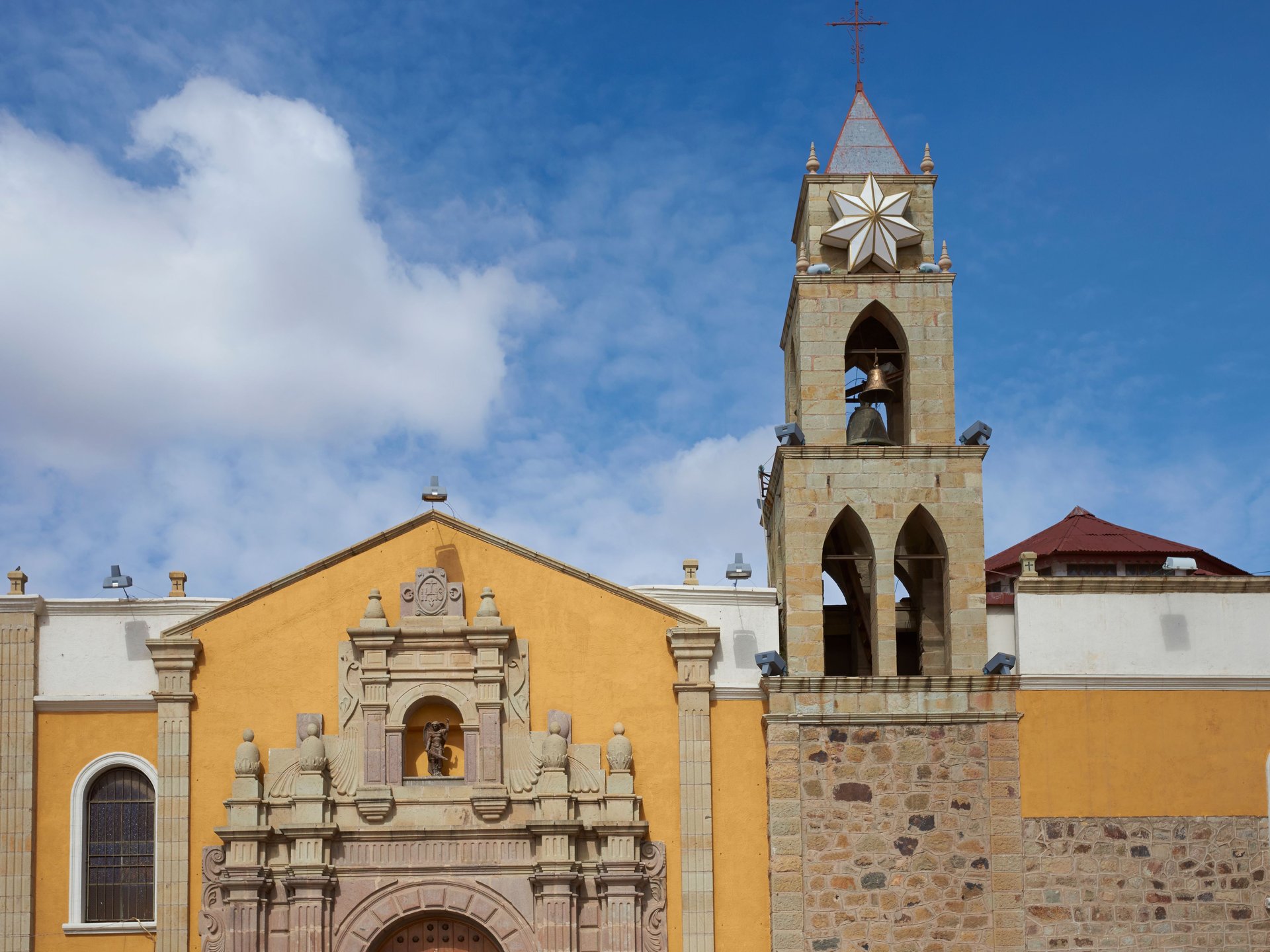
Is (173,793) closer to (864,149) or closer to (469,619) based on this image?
(469,619)

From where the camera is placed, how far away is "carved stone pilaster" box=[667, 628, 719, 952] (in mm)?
22453

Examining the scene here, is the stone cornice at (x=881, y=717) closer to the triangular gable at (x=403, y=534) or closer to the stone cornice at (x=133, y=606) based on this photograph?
the triangular gable at (x=403, y=534)

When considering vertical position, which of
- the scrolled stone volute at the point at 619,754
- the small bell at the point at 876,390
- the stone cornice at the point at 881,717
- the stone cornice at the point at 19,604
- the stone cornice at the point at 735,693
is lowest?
the scrolled stone volute at the point at 619,754

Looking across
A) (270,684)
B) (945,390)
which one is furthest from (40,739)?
(945,390)

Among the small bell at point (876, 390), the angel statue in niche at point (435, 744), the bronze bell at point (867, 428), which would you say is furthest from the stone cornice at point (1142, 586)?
the angel statue in niche at point (435, 744)

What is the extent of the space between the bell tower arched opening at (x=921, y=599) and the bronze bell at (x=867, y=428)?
134 cm

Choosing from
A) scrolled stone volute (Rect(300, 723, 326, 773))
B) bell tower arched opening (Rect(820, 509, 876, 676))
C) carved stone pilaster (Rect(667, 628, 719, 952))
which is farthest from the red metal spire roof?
scrolled stone volute (Rect(300, 723, 326, 773))

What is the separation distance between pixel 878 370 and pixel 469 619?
705cm

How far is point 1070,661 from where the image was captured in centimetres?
2309

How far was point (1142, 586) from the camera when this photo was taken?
23.3 metres

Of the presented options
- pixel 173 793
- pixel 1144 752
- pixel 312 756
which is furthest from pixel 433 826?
pixel 1144 752

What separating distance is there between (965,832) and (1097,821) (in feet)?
6.03

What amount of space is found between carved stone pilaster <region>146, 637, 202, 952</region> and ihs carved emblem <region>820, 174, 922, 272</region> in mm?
10884

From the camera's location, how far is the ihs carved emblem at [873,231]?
24281 millimetres
